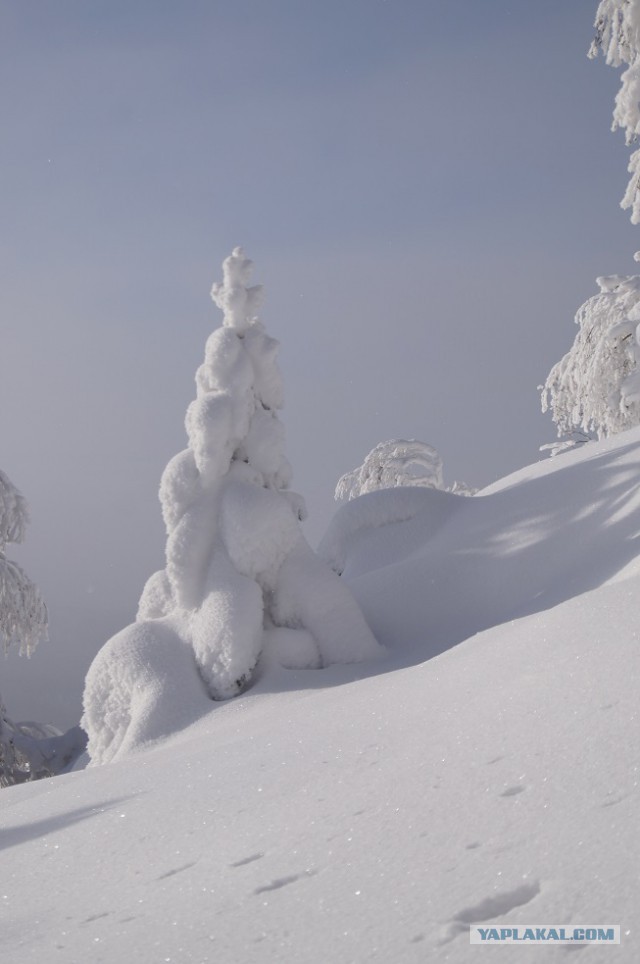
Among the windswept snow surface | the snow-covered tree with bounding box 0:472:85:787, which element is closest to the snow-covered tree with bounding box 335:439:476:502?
the snow-covered tree with bounding box 0:472:85:787

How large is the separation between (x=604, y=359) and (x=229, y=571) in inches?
374

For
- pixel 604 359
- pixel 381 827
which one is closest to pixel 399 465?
pixel 604 359

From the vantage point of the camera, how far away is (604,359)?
16.4 metres

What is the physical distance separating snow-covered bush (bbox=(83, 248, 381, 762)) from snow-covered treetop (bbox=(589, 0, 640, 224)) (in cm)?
562

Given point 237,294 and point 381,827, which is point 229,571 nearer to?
point 237,294

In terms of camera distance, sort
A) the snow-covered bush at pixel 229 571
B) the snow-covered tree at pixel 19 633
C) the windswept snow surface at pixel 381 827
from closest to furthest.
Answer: the windswept snow surface at pixel 381 827, the snow-covered bush at pixel 229 571, the snow-covered tree at pixel 19 633

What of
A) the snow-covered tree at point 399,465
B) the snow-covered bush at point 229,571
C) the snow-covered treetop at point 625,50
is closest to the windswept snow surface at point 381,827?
the snow-covered bush at point 229,571

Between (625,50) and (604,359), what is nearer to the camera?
(625,50)

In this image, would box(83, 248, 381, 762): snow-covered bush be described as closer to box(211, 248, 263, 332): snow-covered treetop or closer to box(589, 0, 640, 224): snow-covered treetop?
box(211, 248, 263, 332): snow-covered treetop

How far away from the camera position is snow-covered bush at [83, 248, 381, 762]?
1011cm

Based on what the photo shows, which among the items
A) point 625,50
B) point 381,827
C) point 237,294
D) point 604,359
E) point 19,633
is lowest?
point 381,827

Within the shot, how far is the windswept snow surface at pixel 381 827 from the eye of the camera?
223 centimetres

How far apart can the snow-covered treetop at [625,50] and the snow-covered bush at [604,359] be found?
14.1 ft

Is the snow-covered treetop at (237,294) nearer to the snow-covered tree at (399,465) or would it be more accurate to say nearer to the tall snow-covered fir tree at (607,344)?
the tall snow-covered fir tree at (607,344)
